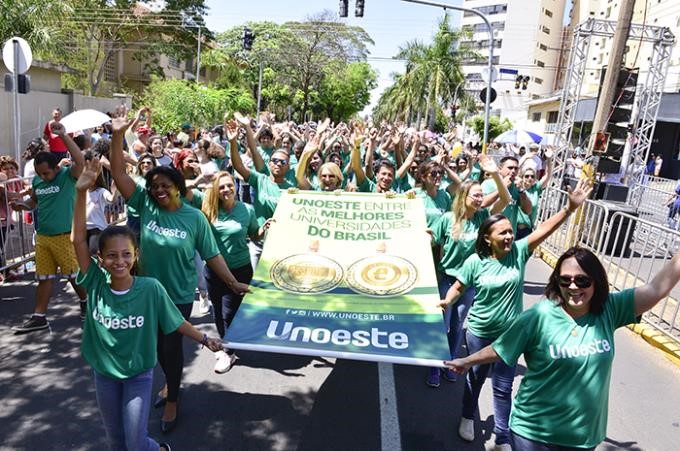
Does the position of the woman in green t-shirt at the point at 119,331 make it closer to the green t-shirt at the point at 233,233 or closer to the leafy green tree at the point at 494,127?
the green t-shirt at the point at 233,233

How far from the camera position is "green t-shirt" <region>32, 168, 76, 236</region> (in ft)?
17.6

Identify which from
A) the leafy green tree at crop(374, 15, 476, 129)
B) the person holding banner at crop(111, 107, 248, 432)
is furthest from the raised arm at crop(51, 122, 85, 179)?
the leafy green tree at crop(374, 15, 476, 129)

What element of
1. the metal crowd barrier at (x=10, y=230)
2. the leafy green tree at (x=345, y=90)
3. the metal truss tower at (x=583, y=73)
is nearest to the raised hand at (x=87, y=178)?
the metal crowd barrier at (x=10, y=230)

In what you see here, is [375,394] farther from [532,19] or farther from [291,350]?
[532,19]

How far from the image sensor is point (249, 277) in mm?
4910

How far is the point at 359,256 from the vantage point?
14.9 feet

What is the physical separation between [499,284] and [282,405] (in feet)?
6.58

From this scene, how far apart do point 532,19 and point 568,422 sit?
7441cm

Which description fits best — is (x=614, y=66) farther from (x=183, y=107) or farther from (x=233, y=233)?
(x=183, y=107)

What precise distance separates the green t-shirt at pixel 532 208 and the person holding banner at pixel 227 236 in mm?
3026

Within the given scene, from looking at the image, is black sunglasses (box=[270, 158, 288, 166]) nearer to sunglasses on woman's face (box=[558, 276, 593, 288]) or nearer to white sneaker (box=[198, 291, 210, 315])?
white sneaker (box=[198, 291, 210, 315])

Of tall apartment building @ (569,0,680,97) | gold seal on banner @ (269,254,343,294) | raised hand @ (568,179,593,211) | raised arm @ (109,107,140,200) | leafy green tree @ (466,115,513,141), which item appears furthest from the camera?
leafy green tree @ (466,115,513,141)

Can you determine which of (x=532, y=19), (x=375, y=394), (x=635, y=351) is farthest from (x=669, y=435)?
(x=532, y=19)

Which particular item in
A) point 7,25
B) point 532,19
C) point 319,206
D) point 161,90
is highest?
point 532,19
